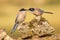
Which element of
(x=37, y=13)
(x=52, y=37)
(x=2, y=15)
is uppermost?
(x=2, y=15)

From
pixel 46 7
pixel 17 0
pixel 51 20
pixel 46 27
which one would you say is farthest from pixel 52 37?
pixel 17 0

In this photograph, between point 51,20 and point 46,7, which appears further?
point 46,7

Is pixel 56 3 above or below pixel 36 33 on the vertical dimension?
above

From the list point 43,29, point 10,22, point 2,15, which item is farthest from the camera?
point 2,15

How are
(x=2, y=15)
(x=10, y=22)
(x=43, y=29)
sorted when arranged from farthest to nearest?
(x=2, y=15)
(x=10, y=22)
(x=43, y=29)

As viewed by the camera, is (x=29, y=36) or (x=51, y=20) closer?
(x=29, y=36)

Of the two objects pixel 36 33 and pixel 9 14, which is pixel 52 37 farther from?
pixel 9 14

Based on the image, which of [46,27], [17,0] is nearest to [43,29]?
[46,27]

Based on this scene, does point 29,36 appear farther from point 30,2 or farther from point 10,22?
point 30,2

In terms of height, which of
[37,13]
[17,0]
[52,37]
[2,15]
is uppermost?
[17,0]
